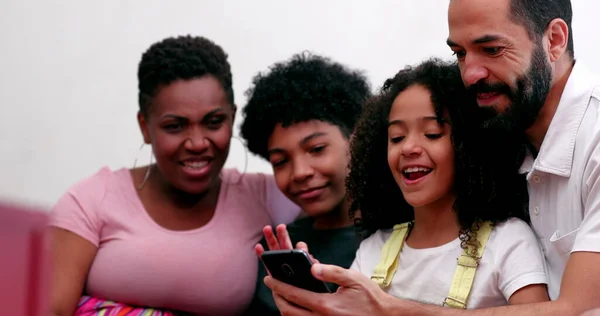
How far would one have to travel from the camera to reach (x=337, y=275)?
1440 mm

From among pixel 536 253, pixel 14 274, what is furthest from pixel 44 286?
pixel 536 253

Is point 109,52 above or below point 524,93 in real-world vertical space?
above

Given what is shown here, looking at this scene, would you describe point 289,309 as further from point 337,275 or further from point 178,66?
point 178,66

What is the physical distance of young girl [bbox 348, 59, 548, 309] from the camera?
4.70ft

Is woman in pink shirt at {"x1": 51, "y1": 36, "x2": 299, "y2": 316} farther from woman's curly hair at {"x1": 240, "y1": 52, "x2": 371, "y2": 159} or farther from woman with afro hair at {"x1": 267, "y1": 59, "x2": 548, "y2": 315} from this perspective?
woman with afro hair at {"x1": 267, "y1": 59, "x2": 548, "y2": 315}

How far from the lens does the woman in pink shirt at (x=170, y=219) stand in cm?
186

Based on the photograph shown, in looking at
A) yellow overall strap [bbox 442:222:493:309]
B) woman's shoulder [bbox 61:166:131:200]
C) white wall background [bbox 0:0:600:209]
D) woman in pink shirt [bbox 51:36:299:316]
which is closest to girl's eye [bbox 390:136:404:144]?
yellow overall strap [bbox 442:222:493:309]

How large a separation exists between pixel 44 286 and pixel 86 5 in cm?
221

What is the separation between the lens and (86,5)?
2.59 m

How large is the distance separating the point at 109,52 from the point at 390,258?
141cm

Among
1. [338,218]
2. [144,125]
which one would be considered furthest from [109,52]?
[338,218]

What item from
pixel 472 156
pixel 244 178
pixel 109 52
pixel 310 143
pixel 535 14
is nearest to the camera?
pixel 535 14

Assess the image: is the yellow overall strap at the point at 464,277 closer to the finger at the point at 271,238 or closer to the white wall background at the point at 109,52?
the finger at the point at 271,238

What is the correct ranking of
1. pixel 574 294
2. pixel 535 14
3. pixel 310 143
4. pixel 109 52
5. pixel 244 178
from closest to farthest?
pixel 574 294 → pixel 535 14 → pixel 310 143 → pixel 244 178 → pixel 109 52
